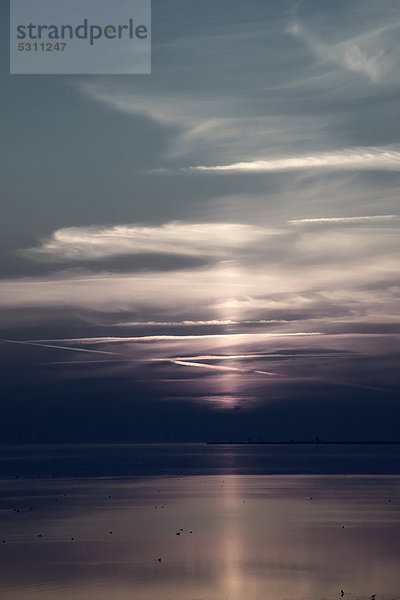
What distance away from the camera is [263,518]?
89312mm

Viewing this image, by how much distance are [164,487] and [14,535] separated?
198 ft

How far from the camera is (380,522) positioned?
283ft

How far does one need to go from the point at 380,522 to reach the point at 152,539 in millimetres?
27473

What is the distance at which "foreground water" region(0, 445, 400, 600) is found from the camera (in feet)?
178

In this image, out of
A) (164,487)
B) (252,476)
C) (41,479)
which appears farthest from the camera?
Answer: (252,476)

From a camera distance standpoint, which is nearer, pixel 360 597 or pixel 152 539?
pixel 360 597

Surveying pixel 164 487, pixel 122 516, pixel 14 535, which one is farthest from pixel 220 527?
pixel 164 487

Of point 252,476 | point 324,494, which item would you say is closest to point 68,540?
point 324,494

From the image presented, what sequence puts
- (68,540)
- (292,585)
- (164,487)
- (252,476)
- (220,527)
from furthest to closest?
1. (252,476)
2. (164,487)
3. (220,527)
4. (68,540)
5. (292,585)

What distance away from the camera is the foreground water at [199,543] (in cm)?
5428

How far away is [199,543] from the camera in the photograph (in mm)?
72312

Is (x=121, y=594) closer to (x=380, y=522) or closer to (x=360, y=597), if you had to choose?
(x=360, y=597)

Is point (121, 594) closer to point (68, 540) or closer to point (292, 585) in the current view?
point (292, 585)

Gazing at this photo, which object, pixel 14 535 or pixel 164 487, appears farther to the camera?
pixel 164 487
